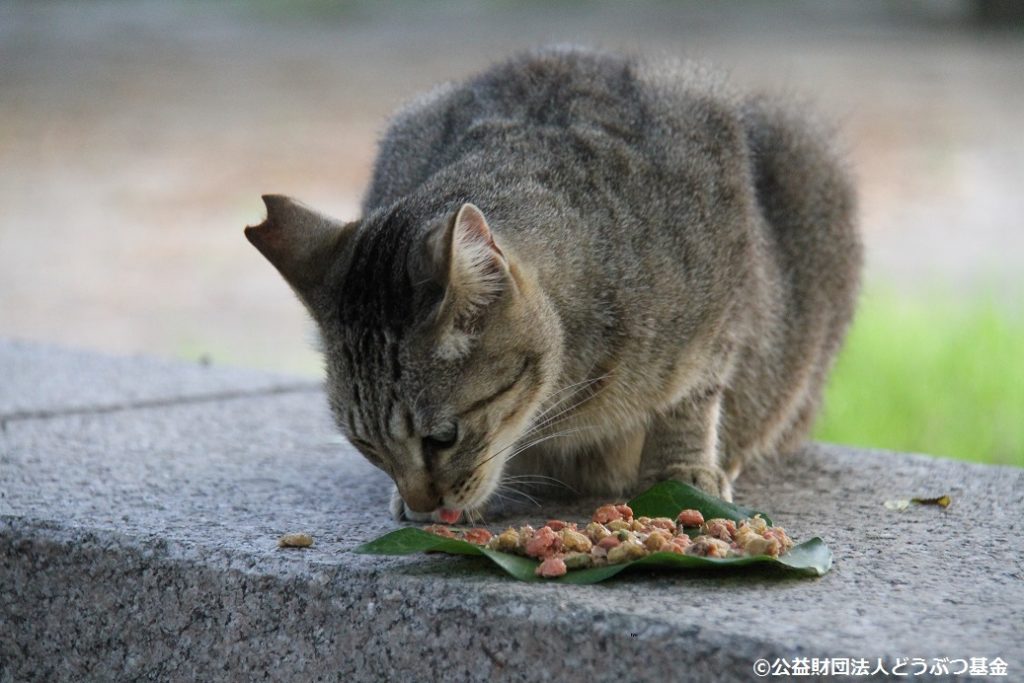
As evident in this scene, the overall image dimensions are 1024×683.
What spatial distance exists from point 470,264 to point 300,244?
0.47 meters

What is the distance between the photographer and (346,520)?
111 inches

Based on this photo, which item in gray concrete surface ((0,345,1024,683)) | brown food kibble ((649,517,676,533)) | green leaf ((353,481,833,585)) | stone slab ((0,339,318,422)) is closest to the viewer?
gray concrete surface ((0,345,1024,683))

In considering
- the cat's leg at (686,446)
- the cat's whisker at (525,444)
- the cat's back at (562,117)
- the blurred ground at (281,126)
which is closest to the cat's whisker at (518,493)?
the cat's whisker at (525,444)

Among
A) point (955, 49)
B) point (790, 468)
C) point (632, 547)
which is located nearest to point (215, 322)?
point (790, 468)

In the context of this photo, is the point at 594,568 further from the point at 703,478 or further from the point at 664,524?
the point at 703,478

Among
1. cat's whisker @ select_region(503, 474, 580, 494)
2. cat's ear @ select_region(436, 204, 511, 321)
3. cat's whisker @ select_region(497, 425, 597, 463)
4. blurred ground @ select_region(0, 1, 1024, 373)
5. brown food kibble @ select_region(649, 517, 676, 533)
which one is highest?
blurred ground @ select_region(0, 1, 1024, 373)

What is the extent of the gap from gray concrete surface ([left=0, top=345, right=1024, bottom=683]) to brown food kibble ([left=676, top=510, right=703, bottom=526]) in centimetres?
24

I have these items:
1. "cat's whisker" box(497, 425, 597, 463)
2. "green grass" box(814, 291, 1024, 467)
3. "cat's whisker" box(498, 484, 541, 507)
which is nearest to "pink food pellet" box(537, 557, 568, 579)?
"cat's whisker" box(497, 425, 597, 463)

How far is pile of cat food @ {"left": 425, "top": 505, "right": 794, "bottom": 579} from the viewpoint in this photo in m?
2.33

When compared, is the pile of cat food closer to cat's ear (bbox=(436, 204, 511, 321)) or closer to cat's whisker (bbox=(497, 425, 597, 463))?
cat's whisker (bbox=(497, 425, 597, 463))

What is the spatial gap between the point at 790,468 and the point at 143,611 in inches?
66.2

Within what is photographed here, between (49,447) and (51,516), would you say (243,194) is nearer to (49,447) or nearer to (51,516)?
(49,447)

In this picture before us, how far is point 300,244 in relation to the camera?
9.08ft

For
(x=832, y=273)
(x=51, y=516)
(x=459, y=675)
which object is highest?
(x=832, y=273)
